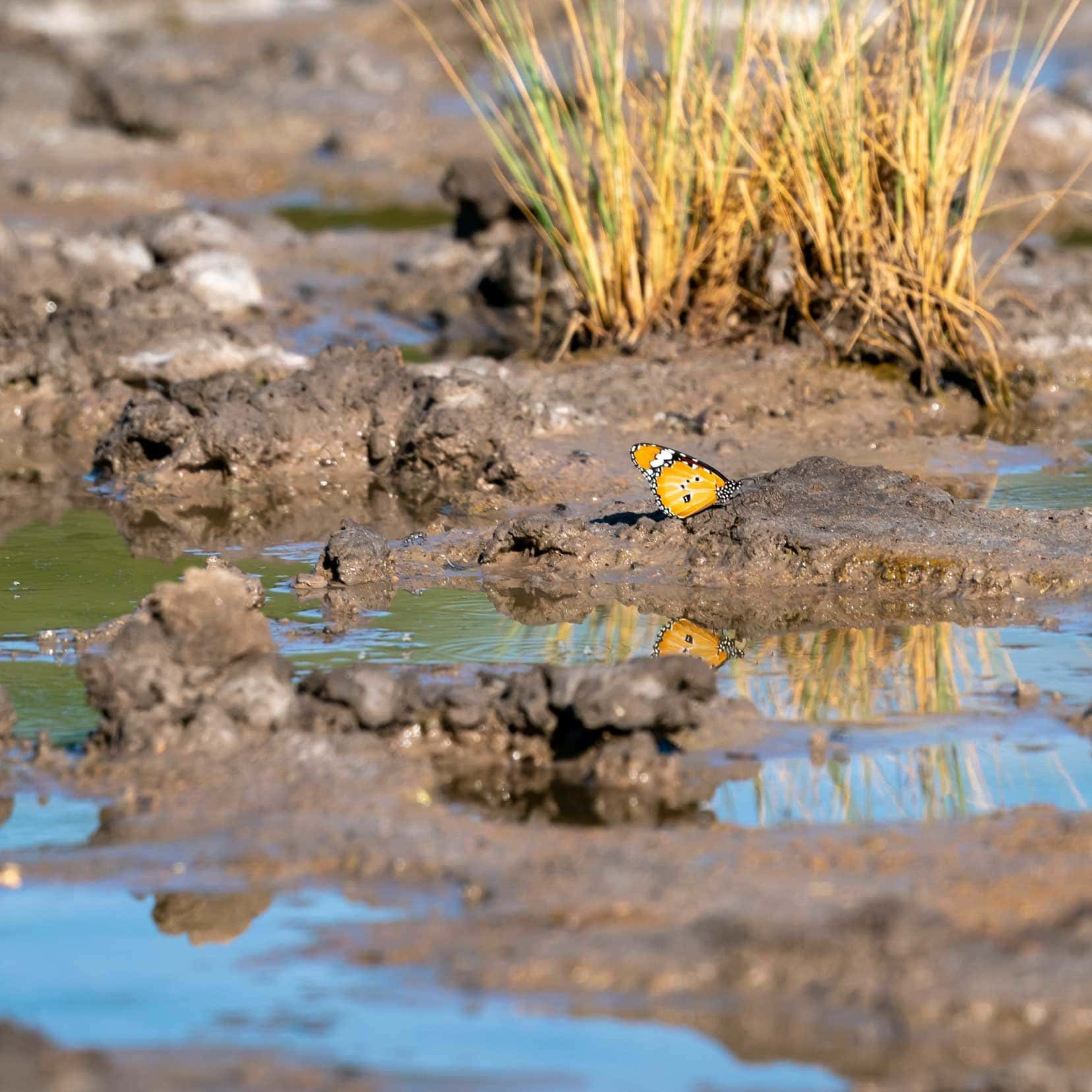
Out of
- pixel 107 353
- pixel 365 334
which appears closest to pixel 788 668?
pixel 107 353

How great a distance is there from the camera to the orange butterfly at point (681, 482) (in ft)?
17.1

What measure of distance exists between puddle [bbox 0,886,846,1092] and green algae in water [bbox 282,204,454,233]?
396 inches

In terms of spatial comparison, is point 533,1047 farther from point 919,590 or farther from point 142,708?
point 919,590

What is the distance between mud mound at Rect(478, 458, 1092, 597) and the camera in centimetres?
507

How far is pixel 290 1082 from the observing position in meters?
2.51

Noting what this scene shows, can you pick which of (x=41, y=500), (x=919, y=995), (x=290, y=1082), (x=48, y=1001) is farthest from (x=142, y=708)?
(x=41, y=500)

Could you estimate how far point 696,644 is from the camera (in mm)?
4664

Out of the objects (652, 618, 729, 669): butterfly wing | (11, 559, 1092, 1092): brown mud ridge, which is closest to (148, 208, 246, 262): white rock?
(652, 618, 729, 669): butterfly wing

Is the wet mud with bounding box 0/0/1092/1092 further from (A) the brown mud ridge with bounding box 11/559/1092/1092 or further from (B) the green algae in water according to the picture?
(B) the green algae in water

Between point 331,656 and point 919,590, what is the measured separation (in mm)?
1701

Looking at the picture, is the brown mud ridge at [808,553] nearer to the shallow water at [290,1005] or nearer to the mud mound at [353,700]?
the mud mound at [353,700]

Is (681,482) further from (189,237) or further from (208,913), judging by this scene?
(189,237)

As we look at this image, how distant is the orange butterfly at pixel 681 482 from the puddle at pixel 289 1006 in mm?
2351

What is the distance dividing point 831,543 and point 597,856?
2164 mm
